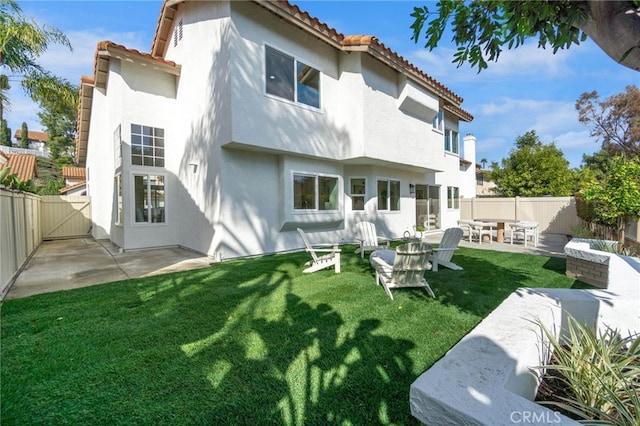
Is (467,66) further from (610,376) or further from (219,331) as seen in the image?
(219,331)

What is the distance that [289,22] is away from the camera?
916 centimetres

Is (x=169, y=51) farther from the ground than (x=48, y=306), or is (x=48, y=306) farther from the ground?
(x=169, y=51)

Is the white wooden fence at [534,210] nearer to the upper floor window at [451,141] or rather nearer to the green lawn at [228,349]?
the upper floor window at [451,141]

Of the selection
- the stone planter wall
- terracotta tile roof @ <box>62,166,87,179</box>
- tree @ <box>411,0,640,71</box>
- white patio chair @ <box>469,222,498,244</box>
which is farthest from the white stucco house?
terracotta tile roof @ <box>62,166,87,179</box>

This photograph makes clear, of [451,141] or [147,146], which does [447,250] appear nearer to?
[147,146]

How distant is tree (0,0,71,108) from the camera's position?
1045cm

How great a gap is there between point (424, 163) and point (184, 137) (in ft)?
36.1

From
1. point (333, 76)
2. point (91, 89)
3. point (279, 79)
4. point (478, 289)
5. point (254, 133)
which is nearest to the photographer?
point (478, 289)

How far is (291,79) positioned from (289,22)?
5.47 feet

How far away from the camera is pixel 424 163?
1427cm

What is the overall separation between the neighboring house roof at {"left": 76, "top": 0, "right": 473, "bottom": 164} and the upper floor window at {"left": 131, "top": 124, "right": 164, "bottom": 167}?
2331 mm

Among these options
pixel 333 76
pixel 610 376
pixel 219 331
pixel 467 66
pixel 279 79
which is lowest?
pixel 219 331

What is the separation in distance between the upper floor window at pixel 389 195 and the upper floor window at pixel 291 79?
518 centimetres

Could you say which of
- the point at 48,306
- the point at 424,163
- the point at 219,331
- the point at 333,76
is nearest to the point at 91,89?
the point at 333,76
